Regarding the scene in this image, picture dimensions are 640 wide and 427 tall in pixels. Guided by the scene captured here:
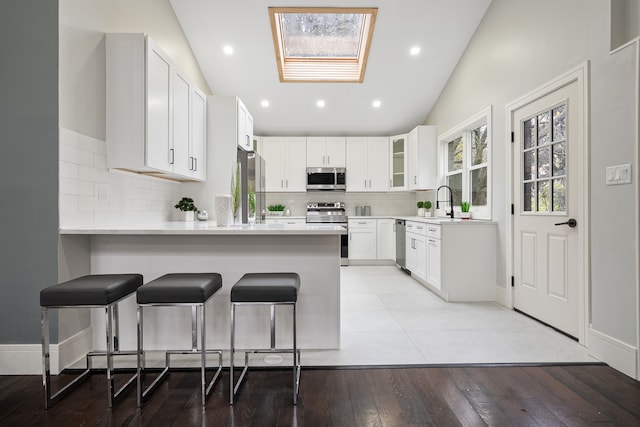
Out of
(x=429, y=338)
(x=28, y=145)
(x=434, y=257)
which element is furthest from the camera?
(x=434, y=257)

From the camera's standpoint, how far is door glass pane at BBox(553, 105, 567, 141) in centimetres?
290

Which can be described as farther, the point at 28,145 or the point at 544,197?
the point at 544,197

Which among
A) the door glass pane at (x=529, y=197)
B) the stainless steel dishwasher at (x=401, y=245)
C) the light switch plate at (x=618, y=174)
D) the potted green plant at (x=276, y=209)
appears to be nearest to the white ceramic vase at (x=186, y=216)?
the potted green plant at (x=276, y=209)

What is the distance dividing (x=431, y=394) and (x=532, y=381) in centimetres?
66

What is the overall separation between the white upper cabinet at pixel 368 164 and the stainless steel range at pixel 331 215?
45 cm

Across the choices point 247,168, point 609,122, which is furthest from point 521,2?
point 247,168

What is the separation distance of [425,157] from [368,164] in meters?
1.09

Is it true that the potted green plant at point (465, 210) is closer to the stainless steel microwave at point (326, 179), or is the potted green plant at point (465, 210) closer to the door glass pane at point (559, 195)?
the door glass pane at point (559, 195)

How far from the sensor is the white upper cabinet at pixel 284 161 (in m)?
6.41

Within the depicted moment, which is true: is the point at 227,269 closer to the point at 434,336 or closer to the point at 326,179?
the point at 434,336

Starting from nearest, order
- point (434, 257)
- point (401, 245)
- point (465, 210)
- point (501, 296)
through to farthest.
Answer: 1. point (501, 296)
2. point (434, 257)
3. point (465, 210)
4. point (401, 245)

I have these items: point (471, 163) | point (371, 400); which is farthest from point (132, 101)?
point (471, 163)

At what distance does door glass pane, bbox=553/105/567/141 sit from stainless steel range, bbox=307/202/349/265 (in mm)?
3720

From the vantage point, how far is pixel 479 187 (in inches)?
175
